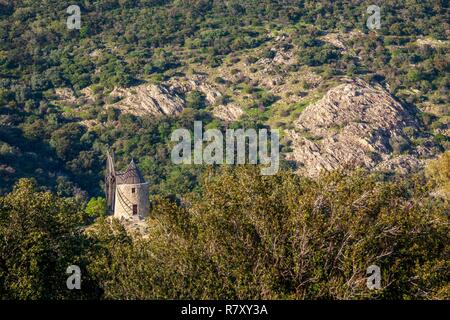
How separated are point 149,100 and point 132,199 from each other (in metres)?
39.0

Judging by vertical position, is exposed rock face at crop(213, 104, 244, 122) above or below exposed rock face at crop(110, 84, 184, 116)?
below

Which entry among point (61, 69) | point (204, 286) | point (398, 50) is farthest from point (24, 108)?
point (204, 286)

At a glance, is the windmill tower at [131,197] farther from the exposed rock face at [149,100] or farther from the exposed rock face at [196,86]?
the exposed rock face at [196,86]

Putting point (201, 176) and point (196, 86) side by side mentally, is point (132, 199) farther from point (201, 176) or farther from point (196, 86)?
point (196, 86)

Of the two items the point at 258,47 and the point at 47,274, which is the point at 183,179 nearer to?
the point at 258,47

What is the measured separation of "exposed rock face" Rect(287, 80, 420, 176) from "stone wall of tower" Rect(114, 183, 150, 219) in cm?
2603

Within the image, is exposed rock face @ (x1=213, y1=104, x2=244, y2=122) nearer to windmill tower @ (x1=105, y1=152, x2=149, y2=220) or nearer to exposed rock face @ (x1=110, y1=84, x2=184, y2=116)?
exposed rock face @ (x1=110, y1=84, x2=184, y2=116)

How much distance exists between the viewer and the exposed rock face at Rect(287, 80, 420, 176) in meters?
69.3

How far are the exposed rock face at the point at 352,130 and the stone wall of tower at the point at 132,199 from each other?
26032mm

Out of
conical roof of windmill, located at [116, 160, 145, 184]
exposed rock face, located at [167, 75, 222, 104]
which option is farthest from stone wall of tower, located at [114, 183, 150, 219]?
exposed rock face, located at [167, 75, 222, 104]

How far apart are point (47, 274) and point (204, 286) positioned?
677cm

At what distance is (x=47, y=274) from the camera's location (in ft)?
87.5

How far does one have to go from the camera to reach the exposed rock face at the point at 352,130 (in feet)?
227

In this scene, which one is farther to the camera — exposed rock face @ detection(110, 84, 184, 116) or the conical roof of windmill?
exposed rock face @ detection(110, 84, 184, 116)
